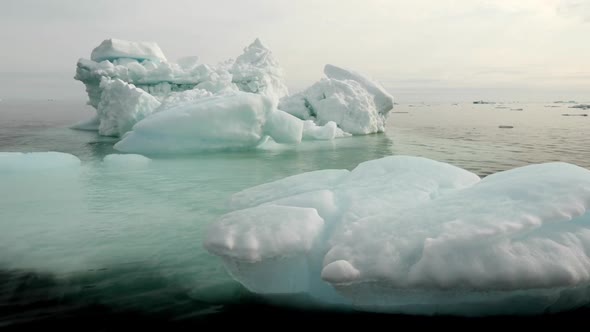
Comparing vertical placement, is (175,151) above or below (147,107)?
below

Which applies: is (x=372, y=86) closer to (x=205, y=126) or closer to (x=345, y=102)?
(x=345, y=102)

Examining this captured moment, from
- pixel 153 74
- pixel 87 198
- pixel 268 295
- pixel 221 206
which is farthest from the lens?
pixel 153 74

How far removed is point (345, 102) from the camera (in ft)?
58.4

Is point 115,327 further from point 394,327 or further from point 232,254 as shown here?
point 394,327

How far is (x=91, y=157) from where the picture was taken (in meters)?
10.5

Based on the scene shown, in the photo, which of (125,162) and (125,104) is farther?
(125,104)

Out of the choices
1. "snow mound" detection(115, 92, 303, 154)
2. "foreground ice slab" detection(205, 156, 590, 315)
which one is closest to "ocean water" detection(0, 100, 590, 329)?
"foreground ice slab" detection(205, 156, 590, 315)

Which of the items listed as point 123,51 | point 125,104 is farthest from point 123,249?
point 123,51

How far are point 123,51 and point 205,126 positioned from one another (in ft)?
34.1

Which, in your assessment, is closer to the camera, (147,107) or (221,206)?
(221,206)

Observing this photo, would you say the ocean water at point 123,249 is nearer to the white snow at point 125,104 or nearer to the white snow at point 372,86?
the white snow at point 125,104

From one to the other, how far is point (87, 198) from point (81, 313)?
360 cm

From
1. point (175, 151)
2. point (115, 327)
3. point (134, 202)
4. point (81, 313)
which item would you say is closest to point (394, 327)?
point (115, 327)

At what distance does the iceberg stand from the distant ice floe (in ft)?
0.13
